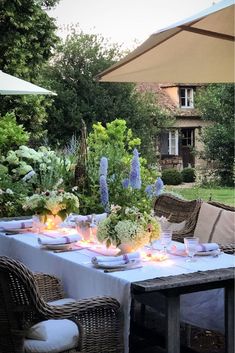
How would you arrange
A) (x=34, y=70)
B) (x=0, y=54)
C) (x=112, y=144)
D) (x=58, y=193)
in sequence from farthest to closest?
1. (x=34, y=70)
2. (x=0, y=54)
3. (x=112, y=144)
4. (x=58, y=193)

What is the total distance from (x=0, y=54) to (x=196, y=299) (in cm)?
1070

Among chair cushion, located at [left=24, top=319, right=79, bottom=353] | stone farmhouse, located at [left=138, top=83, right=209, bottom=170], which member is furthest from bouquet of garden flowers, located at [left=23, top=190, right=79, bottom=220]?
stone farmhouse, located at [left=138, top=83, right=209, bottom=170]

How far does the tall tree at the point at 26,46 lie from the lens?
519 inches

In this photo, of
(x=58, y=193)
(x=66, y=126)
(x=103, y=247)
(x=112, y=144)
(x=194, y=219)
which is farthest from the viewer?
(x=66, y=126)

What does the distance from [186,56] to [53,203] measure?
4.59ft

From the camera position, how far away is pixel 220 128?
512 inches

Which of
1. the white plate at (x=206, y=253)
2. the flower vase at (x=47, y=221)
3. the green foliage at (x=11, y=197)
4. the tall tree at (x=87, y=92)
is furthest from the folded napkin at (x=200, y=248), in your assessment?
the tall tree at (x=87, y=92)

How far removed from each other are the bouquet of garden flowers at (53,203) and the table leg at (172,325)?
1.54m

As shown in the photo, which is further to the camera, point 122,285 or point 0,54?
point 0,54

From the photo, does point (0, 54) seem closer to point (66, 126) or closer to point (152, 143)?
point (66, 126)

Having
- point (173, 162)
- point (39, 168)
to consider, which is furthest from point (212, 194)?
point (173, 162)

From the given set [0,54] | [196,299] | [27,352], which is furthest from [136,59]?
[0,54]

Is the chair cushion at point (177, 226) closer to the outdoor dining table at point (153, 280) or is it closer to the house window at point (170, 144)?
the outdoor dining table at point (153, 280)

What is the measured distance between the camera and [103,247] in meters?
3.54
